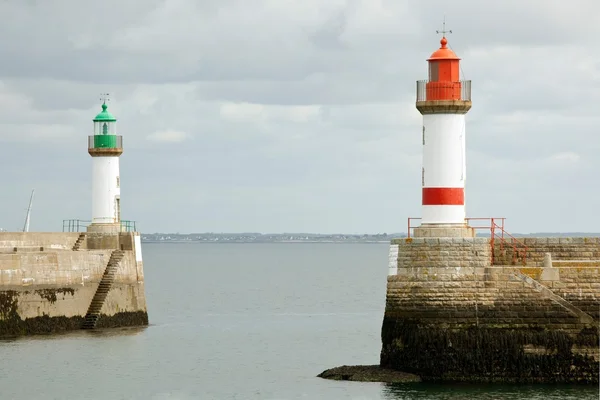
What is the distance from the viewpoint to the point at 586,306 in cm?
3052

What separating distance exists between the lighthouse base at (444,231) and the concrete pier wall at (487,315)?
54 cm

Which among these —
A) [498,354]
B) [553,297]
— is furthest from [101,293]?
[553,297]

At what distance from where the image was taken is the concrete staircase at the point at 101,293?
4509 cm

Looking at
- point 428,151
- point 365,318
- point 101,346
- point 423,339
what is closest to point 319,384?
point 423,339

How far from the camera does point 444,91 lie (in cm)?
3234

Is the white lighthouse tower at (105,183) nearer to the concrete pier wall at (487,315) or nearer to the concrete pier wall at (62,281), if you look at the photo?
the concrete pier wall at (62,281)

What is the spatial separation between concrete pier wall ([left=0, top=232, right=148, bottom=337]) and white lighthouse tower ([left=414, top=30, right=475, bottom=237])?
1460 centimetres

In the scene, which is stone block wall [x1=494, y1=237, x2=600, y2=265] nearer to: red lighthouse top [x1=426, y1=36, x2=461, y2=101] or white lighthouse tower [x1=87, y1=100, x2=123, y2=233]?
red lighthouse top [x1=426, y1=36, x2=461, y2=101]

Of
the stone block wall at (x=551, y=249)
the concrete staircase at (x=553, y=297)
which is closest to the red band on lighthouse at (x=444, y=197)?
the stone block wall at (x=551, y=249)

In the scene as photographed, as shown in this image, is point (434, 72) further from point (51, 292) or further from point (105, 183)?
point (105, 183)

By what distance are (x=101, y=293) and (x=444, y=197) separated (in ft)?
54.2

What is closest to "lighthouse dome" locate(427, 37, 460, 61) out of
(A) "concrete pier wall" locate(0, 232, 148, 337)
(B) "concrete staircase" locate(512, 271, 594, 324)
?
(B) "concrete staircase" locate(512, 271, 594, 324)

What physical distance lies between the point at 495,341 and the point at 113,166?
2166cm

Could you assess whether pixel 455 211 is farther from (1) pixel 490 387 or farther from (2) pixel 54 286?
(2) pixel 54 286
